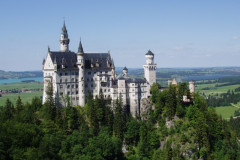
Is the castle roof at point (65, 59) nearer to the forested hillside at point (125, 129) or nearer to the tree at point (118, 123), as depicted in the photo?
the forested hillside at point (125, 129)


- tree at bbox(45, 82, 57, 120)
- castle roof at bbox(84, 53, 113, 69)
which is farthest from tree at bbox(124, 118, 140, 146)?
castle roof at bbox(84, 53, 113, 69)

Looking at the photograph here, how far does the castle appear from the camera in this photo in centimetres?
9894

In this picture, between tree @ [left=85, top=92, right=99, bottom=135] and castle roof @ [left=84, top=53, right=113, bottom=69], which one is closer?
tree @ [left=85, top=92, right=99, bottom=135]

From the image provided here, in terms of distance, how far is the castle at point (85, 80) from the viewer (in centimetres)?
9894

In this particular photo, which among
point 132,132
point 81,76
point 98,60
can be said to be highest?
point 98,60

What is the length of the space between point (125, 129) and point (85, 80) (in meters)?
24.4

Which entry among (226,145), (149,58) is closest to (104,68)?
(149,58)

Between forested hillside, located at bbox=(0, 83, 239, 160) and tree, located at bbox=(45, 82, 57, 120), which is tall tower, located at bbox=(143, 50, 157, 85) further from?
tree, located at bbox=(45, 82, 57, 120)

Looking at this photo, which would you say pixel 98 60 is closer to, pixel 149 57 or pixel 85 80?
pixel 85 80

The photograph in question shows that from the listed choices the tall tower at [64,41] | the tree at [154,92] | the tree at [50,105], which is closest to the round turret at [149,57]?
the tree at [154,92]

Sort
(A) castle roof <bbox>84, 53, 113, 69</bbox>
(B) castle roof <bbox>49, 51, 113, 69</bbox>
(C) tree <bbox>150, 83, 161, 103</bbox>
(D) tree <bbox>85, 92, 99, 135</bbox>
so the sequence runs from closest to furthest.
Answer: (D) tree <bbox>85, 92, 99, 135</bbox> < (B) castle roof <bbox>49, 51, 113, 69</bbox> < (C) tree <bbox>150, 83, 161, 103</bbox> < (A) castle roof <bbox>84, 53, 113, 69</bbox>

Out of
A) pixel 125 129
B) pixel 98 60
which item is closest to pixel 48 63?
pixel 98 60

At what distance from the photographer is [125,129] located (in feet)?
306

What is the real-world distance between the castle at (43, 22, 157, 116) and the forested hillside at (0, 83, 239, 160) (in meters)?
3.73
